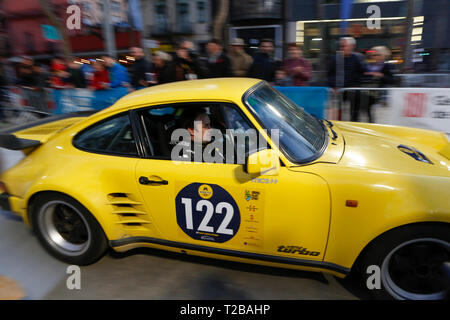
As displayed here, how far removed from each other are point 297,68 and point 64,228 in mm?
4543

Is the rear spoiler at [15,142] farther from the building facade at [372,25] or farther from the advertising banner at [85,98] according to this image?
the building facade at [372,25]

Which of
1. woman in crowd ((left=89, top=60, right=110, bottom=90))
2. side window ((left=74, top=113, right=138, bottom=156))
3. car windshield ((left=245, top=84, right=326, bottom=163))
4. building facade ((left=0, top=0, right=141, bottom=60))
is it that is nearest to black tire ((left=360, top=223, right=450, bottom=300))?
car windshield ((left=245, top=84, right=326, bottom=163))

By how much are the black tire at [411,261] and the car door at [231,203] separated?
0.37 m

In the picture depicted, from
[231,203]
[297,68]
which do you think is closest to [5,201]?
[231,203]

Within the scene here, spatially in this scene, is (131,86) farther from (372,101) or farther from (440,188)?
(440,188)

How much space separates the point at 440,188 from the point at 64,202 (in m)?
2.71

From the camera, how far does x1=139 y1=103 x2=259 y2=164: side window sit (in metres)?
2.46

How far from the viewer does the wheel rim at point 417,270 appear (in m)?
2.15

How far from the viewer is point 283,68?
6066 mm

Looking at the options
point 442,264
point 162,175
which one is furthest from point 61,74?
point 442,264

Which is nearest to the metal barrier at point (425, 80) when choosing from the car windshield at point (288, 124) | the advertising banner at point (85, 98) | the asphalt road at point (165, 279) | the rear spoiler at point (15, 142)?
the car windshield at point (288, 124)

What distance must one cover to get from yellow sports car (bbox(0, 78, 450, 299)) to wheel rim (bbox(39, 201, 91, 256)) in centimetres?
Answer: 1

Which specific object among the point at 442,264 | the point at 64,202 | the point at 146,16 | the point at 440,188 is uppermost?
the point at 146,16
